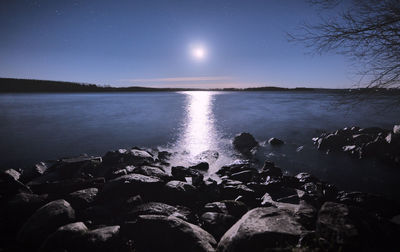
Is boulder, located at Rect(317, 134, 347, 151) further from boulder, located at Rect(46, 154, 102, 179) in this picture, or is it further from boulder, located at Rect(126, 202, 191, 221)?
boulder, located at Rect(46, 154, 102, 179)

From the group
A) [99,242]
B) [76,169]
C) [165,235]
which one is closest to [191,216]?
[165,235]

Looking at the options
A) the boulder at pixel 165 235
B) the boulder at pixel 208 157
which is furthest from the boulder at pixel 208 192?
the boulder at pixel 208 157

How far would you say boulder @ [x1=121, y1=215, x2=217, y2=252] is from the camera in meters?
4.53

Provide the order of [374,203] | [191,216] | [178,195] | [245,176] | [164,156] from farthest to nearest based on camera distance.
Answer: [164,156] < [245,176] < [178,195] < [374,203] < [191,216]

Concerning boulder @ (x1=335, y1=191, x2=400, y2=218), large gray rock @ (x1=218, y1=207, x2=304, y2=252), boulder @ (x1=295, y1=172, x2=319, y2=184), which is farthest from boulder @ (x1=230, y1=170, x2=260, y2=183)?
large gray rock @ (x1=218, y1=207, x2=304, y2=252)

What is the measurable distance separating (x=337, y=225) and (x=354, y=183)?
7.35m

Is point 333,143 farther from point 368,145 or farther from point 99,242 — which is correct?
point 99,242

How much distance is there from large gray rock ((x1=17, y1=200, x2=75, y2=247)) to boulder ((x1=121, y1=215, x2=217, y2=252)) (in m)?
1.70

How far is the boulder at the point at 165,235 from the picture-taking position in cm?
453

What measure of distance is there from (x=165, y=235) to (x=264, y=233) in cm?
228

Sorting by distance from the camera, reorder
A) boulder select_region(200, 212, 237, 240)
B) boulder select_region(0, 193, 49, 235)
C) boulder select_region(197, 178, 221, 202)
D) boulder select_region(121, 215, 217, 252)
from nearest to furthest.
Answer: boulder select_region(121, 215, 217, 252)
boulder select_region(200, 212, 237, 240)
boulder select_region(0, 193, 49, 235)
boulder select_region(197, 178, 221, 202)

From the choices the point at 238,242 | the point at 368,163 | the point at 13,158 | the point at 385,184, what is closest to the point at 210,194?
the point at 238,242

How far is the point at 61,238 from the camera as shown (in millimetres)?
4590

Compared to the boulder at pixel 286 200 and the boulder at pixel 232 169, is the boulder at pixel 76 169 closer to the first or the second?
the boulder at pixel 232 169
